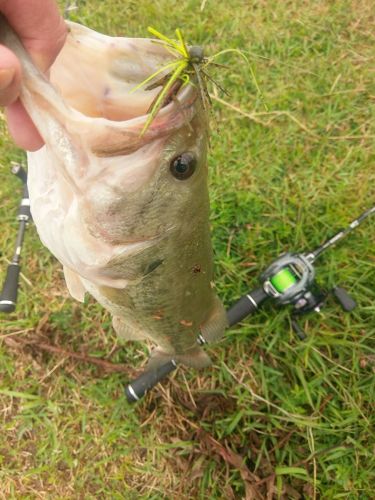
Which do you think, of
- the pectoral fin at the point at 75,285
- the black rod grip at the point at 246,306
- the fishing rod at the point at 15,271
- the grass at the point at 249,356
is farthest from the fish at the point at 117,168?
the grass at the point at 249,356

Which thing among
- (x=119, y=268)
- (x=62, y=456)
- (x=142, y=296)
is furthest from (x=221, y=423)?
(x=119, y=268)

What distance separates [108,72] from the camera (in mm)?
1432

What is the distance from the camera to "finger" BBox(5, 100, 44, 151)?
1442mm

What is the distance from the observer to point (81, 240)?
1543 millimetres

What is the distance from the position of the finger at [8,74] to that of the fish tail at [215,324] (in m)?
1.39

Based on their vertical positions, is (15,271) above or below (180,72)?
below

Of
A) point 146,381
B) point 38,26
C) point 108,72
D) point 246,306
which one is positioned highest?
point 38,26

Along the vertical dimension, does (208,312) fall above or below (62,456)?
above

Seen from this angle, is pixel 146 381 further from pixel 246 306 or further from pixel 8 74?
pixel 8 74

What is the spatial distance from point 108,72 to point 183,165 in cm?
40

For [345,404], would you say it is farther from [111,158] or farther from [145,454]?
[111,158]

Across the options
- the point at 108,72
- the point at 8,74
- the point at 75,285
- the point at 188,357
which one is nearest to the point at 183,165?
the point at 108,72

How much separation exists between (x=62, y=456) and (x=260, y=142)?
8.27ft

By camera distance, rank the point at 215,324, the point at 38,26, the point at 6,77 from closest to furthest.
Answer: the point at 6,77
the point at 38,26
the point at 215,324
